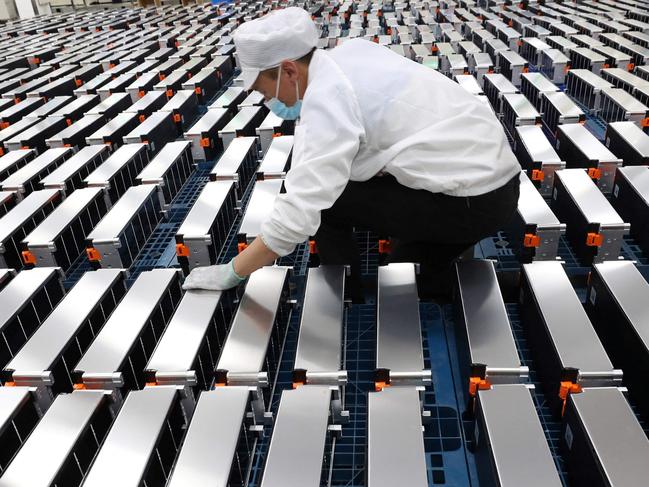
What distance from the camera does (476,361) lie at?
2342 mm

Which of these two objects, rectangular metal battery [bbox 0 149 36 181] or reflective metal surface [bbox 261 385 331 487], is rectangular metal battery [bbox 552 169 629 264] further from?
rectangular metal battery [bbox 0 149 36 181]

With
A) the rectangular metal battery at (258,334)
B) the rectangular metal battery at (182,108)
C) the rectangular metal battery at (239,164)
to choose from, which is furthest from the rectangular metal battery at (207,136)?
the rectangular metal battery at (258,334)

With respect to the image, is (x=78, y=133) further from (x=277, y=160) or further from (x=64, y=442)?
(x=64, y=442)

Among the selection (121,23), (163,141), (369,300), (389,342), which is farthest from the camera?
(121,23)

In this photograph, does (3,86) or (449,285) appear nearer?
(449,285)

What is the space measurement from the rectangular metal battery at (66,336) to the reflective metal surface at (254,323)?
0.76m

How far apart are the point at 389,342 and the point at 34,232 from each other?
2.58 meters

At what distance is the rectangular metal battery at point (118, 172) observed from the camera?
4410 mm

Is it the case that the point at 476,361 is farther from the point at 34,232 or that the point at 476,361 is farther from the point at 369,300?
the point at 34,232

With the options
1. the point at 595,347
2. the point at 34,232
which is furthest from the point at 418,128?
the point at 34,232

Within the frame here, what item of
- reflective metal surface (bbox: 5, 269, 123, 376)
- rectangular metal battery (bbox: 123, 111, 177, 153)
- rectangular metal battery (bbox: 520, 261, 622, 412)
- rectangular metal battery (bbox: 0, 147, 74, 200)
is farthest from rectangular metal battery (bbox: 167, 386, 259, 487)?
rectangular metal battery (bbox: 123, 111, 177, 153)

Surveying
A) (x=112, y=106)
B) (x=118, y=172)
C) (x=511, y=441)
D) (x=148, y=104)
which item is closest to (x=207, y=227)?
(x=118, y=172)

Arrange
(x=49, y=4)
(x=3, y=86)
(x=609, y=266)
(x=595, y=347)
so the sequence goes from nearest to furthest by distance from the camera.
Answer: (x=595, y=347), (x=609, y=266), (x=3, y=86), (x=49, y=4)

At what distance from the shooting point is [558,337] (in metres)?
2.41
